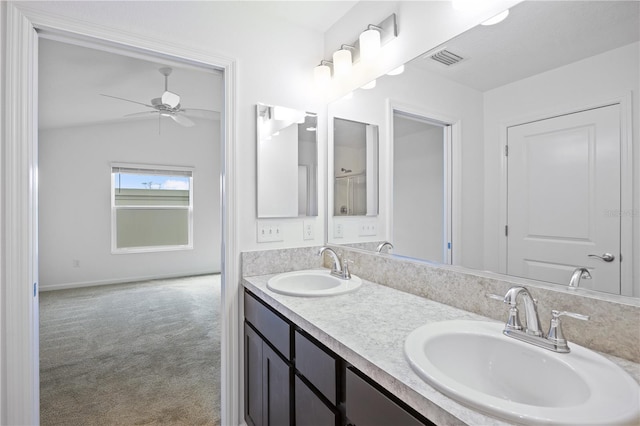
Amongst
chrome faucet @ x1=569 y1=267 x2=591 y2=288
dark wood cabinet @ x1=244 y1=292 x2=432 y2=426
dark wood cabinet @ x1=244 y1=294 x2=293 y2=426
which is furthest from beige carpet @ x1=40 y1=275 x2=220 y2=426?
chrome faucet @ x1=569 y1=267 x2=591 y2=288

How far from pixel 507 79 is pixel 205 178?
571 cm

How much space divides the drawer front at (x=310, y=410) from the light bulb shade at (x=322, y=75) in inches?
66.2

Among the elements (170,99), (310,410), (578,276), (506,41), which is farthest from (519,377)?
(170,99)

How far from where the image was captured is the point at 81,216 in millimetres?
5012

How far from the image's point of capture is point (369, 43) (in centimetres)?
164

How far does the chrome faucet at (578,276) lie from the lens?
900 millimetres

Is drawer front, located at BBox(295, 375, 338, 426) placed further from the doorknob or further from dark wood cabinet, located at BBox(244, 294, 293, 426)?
the doorknob

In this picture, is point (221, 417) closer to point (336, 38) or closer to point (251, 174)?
point (251, 174)

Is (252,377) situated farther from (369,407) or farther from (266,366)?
(369,407)

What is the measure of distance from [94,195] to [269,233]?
4708 millimetres

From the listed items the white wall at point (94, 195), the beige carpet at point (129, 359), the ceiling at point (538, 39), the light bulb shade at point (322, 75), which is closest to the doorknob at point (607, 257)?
the ceiling at point (538, 39)

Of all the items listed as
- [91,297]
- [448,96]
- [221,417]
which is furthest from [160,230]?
[448,96]

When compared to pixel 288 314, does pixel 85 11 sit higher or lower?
higher

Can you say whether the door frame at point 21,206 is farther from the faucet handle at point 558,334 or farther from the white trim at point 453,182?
the faucet handle at point 558,334
